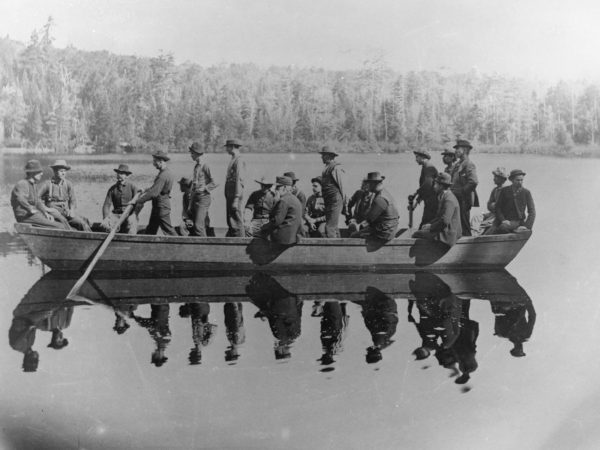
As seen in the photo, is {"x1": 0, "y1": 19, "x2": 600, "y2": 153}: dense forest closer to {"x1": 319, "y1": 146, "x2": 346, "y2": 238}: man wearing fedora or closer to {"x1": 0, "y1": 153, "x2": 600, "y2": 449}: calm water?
{"x1": 319, "y1": 146, "x2": 346, "y2": 238}: man wearing fedora

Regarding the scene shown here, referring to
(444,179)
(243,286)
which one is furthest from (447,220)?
(243,286)

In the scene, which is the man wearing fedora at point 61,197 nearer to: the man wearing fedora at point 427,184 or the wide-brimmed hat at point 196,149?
the wide-brimmed hat at point 196,149

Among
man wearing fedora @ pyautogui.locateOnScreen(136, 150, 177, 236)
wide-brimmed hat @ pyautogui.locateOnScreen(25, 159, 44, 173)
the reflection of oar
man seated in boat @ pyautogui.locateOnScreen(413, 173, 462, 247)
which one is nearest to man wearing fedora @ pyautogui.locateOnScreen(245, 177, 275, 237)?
man wearing fedora @ pyautogui.locateOnScreen(136, 150, 177, 236)

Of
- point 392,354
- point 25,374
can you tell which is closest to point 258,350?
point 392,354

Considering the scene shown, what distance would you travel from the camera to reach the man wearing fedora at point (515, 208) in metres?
9.72

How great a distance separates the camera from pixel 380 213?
30.3 feet

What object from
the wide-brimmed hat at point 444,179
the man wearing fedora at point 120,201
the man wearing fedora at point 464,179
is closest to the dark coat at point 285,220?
the wide-brimmed hat at point 444,179

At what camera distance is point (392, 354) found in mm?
6582

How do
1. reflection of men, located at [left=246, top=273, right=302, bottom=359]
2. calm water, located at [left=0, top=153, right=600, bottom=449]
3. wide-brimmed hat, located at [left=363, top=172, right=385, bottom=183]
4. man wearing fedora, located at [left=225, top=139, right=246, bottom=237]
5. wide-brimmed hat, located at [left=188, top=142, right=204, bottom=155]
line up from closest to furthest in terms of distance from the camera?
calm water, located at [left=0, top=153, right=600, bottom=449] < reflection of men, located at [left=246, top=273, right=302, bottom=359] < wide-brimmed hat, located at [left=363, top=172, right=385, bottom=183] < wide-brimmed hat, located at [left=188, top=142, right=204, bottom=155] < man wearing fedora, located at [left=225, top=139, right=246, bottom=237]

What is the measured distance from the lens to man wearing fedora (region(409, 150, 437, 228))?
972cm

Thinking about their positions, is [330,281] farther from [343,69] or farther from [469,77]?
[469,77]

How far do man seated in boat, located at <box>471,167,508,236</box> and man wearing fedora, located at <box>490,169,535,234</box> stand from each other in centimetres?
9

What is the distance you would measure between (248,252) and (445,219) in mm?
3057

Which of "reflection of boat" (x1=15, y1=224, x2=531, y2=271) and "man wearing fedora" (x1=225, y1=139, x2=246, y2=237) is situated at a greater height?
"man wearing fedora" (x1=225, y1=139, x2=246, y2=237)
